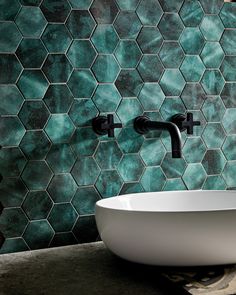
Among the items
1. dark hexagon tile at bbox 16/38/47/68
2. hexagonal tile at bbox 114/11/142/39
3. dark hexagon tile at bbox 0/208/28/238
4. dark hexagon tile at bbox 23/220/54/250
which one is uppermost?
hexagonal tile at bbox 114/11/142/39

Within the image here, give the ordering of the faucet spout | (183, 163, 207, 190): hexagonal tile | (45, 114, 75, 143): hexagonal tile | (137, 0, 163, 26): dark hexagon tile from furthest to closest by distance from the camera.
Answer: (183, 163, 207, 190): hexagonal tile
(137, 0, 163, 26): dark hexagon tile
(45, 114, 75, 143): hexagonal tile
the faucet spout

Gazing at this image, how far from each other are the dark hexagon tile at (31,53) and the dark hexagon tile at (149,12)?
14.5 inches

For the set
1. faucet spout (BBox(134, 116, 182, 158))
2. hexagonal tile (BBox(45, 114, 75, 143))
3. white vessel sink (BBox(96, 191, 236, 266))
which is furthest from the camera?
hexagonal tile (BBox(45, 114, 75, 143))

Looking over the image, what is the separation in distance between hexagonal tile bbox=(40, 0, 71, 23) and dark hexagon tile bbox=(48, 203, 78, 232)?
59cm

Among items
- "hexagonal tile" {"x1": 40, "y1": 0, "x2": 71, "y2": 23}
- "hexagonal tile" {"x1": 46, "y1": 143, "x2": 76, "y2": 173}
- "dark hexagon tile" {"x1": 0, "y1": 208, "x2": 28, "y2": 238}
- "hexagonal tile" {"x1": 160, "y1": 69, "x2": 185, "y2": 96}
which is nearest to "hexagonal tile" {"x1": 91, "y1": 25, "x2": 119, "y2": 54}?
"hexagonal tile" {"x1": 40, "y1": 0, "x2": 71, "y2": 23}

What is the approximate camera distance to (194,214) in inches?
51.5

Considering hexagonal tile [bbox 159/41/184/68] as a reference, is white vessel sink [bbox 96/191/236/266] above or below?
below

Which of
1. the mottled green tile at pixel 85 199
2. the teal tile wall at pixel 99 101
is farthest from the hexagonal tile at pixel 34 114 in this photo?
the mottled green tile at pixel 85 199

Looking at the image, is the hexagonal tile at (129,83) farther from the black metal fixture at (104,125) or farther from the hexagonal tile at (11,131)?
the hexagonal tile at (11,131)

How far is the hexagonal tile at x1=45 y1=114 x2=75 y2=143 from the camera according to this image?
1.69 metres

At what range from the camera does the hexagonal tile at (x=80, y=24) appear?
1707mm

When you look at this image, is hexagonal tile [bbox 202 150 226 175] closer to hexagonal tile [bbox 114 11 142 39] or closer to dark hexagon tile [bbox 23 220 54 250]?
hexagonal tile [bbox 114 11 142 39]

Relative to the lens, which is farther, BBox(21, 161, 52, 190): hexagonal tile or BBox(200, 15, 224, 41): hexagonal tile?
BBox(200, 15, 224, 41): hexagonal tile

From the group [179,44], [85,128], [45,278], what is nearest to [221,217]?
[45,278]
